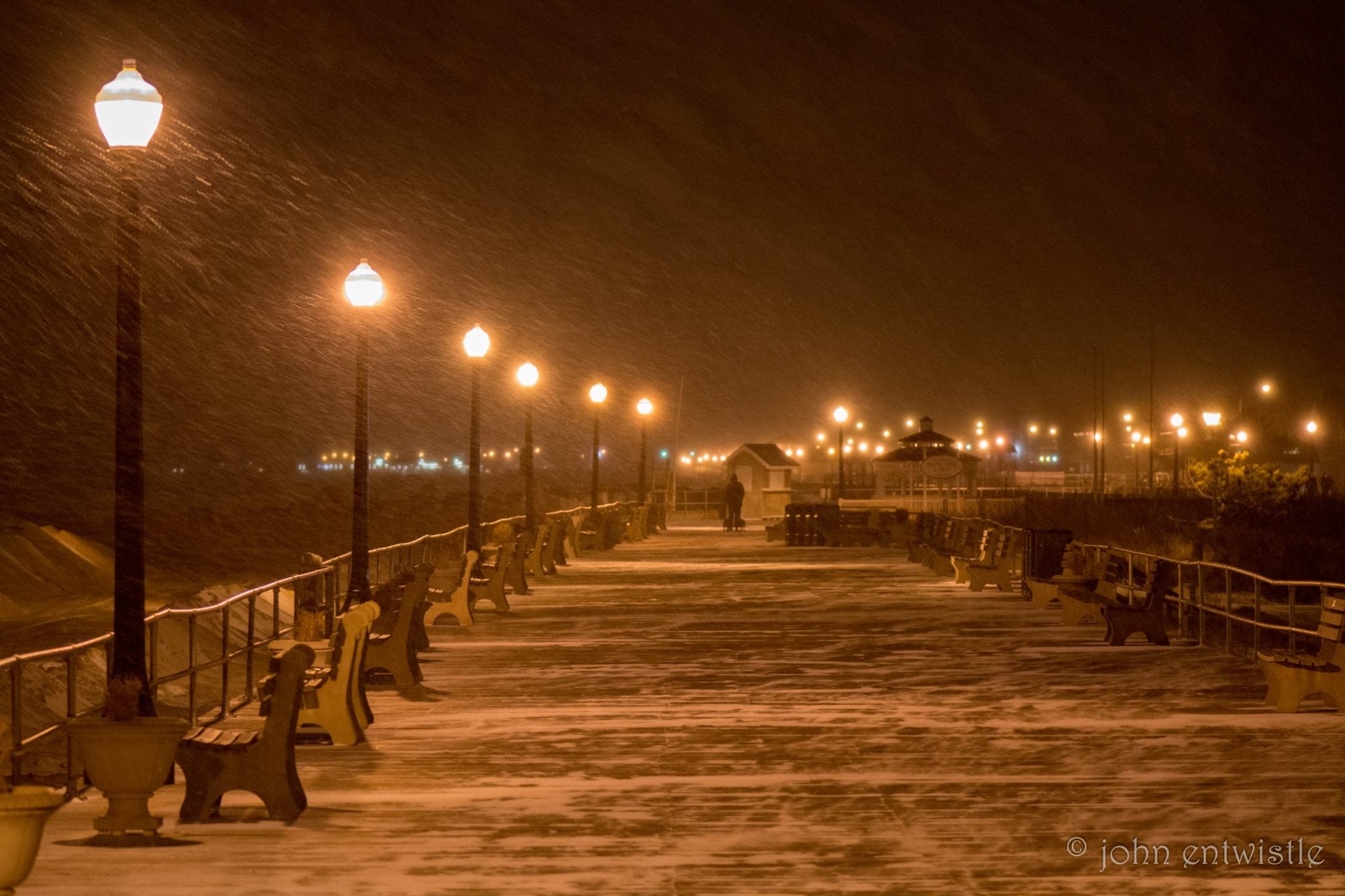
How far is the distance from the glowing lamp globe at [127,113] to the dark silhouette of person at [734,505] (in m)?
35.9

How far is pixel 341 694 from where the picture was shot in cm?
1035

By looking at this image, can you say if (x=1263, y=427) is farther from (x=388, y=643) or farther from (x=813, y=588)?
(x=388, y=643)

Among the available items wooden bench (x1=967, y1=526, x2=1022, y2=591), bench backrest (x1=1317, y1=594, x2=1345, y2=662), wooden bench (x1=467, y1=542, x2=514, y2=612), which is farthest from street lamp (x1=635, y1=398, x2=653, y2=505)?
bench backrest (x1=1317, y1=594, x2=1345, y2=662)

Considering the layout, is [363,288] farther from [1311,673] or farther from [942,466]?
[942,466]

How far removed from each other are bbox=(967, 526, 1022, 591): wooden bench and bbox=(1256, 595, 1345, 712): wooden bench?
11.0m

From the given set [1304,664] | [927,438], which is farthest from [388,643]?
[927,438]

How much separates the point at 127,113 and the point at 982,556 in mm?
17892

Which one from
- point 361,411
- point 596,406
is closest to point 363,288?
point 361,411

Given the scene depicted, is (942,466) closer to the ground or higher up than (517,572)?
higher up

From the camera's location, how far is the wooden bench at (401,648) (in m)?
12.8

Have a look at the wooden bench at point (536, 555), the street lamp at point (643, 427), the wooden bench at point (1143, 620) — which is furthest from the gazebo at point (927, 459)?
the wooden bench at point (1143, 620)

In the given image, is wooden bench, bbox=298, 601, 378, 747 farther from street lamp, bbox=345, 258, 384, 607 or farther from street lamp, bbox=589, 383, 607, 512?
street lamp, bbox=589, 383, 607, 512

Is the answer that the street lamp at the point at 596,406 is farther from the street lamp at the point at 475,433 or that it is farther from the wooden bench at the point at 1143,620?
the wooden bench at the point at 1143,620

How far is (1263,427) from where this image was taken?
5000 inches
